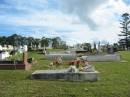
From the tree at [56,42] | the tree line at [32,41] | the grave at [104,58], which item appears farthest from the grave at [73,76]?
the tree at [56,42]

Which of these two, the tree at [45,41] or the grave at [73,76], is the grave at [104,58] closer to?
the grave at [73,76]

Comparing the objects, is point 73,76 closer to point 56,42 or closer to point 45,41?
point 45,41

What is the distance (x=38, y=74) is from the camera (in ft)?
49.2

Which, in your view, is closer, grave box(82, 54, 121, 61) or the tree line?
grave box(82, 54, 121, 61)

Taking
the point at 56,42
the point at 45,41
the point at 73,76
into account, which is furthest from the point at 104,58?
the point at 56,42

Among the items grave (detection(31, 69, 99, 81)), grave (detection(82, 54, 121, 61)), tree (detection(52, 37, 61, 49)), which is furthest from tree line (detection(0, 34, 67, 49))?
grave (detection(31, 69, 99, 81))

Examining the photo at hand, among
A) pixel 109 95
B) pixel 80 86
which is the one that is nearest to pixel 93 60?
pixel 80 86

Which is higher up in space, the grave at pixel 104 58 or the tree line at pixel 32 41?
the tree line at pixel 32 41

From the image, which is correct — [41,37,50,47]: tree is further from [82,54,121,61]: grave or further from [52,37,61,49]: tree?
[82,54,121,61]: grave

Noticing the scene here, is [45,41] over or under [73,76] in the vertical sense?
over

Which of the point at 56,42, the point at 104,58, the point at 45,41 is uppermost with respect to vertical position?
the point at 45,41

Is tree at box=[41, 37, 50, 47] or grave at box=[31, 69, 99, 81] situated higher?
tree at box=[41, 37, 50, 47]

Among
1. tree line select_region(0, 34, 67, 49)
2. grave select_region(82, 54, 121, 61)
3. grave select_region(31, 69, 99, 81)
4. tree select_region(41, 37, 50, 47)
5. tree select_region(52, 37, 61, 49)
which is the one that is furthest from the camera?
tree select_region(52, 37, 61, 49)

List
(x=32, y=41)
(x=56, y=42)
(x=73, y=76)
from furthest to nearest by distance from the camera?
(x=56, y=42)
(x=32, y=41)
(x=73, y=76)
